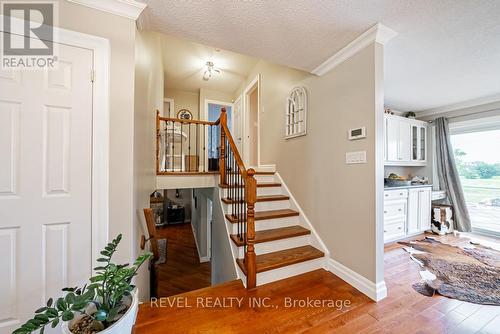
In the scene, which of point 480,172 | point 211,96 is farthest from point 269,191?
point 480,172

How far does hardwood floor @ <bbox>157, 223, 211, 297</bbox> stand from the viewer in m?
3.41

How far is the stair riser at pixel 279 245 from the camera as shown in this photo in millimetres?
2152

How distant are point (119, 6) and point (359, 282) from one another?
305 centimetres

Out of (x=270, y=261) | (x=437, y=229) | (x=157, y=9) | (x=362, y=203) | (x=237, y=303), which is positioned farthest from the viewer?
(x=437, y=229)

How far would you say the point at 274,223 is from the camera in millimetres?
2559

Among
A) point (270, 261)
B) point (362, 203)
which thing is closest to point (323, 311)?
point (270, 261)

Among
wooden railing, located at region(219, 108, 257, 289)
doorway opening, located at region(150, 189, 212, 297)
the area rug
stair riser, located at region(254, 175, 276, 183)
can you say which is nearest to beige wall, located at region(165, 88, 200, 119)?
doorway opening, located at region(150, 189, 212, 297)

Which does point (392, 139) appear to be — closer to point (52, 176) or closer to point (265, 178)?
point (265, 178)

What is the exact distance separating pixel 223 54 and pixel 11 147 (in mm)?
3350

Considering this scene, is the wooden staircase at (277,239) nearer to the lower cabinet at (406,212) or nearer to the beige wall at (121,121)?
the beige wall at (121,121)

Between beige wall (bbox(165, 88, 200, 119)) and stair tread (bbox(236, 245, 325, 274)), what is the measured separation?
15.1 ft

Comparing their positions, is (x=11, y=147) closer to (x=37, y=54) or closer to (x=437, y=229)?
(x=37, y=54)

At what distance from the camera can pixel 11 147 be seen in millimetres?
1185

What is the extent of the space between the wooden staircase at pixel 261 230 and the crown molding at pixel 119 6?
1520 mm
